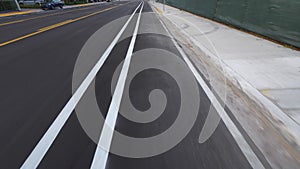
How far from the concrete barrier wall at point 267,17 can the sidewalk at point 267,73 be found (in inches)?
21.4

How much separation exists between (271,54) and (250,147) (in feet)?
16.0

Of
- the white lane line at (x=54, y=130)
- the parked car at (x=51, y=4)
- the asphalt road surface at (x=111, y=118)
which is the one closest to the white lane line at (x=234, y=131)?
the asphalt road surface at (x=111, y=118)

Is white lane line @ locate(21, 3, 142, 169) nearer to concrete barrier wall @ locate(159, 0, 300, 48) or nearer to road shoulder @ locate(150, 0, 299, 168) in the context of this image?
road shoulder @ locate(150, 0, 299, 168)

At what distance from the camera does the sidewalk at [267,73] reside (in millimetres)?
3039

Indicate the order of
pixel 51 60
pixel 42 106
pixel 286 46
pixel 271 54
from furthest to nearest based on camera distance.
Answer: pixel 286 46 → pixel 271 54 → pixel 51 60 → pixel 42 106

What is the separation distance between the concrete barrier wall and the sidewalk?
1.79 ft

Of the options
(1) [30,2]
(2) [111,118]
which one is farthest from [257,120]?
(1) [30,2]

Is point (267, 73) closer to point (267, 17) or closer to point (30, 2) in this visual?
point (267, 17)

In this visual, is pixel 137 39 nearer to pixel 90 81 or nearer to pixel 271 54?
pixel 90 81

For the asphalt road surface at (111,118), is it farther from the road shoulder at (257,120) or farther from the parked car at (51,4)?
the parked car at (51,4)

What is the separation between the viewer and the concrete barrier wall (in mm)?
6914

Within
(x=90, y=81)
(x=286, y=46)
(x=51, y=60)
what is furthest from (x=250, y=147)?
(x=286, y=46)

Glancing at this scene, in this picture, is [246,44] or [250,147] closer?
[250,147]

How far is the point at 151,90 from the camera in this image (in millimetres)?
4012
